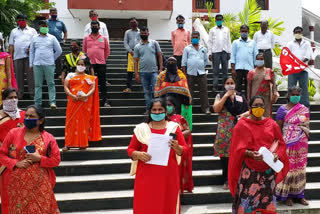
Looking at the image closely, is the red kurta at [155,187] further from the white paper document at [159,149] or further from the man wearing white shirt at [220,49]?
the man wearing white shirt at [220,49]

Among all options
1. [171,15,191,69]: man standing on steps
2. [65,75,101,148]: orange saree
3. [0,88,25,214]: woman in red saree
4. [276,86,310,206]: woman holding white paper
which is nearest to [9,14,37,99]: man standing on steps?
[65,75,101,148]: orange saree

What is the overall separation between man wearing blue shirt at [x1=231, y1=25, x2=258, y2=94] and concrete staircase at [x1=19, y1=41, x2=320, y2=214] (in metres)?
1.21

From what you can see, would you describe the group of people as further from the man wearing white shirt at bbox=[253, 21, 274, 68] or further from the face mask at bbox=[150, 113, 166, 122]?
the man wearing white shirt at bbox=[253, 21, 274, 68]

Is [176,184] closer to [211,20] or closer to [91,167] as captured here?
[91,167]

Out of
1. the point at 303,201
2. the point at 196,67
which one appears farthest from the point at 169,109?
the point at 196,67

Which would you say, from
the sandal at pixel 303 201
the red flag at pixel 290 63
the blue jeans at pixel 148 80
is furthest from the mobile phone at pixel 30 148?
the red flag at pixel 290 63

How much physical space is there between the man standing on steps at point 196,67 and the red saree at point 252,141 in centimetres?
354

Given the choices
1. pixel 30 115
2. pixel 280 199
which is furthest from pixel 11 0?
pixel 280 199

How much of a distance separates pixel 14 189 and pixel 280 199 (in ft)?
12.0

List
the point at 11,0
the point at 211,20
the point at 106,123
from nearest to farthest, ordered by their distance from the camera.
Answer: the point at 106,123 → the point at 11,0 → the point at 211,20

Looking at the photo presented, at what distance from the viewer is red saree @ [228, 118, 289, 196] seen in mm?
4137

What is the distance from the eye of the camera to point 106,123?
24.1ft

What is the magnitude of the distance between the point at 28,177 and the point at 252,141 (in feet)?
8.19

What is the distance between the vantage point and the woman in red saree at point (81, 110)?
6262 millimetres
